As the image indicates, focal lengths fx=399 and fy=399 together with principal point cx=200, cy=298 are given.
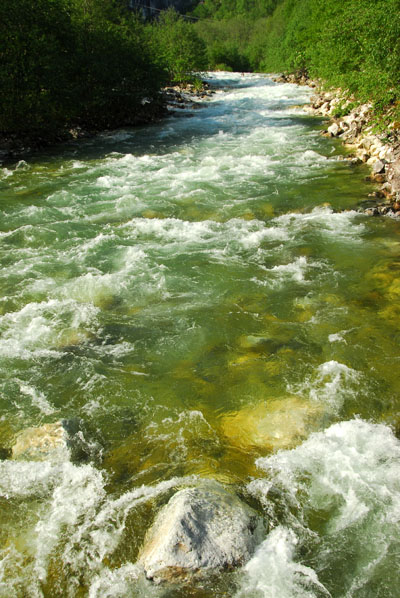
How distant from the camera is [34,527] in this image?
4.60 metres

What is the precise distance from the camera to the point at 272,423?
588cm

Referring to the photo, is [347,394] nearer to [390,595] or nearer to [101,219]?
[390,595]

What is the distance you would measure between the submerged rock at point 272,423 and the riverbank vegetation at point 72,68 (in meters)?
21.8

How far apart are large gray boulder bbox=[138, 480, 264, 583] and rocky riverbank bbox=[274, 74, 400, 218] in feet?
35.3

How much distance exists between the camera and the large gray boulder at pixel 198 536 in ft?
13.0

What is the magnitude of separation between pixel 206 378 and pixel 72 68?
25303 millimetres

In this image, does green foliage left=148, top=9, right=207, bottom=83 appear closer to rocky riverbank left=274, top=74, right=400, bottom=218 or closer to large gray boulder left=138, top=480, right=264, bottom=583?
rocky riverbank left=274, top=74, right=400, bottom=218

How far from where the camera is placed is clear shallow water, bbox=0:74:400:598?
14.2 ft

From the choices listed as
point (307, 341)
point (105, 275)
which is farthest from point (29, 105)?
point (307, 341)

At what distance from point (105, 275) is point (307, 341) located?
17.0 ft

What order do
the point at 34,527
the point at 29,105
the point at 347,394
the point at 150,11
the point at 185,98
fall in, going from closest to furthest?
1. the point at 34,527
2. the point at 347,394
3. the point at 29,105
4. the point at 185,98
5. the point at 150,11

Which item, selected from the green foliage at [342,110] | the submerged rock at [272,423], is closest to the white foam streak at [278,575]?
the submerged rock at [272,423]

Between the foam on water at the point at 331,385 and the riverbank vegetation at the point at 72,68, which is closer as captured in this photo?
the foam on water at the point at 331,385

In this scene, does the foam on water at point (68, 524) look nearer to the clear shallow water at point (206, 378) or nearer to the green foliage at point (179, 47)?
the clear shallow water at point (206, 378)
